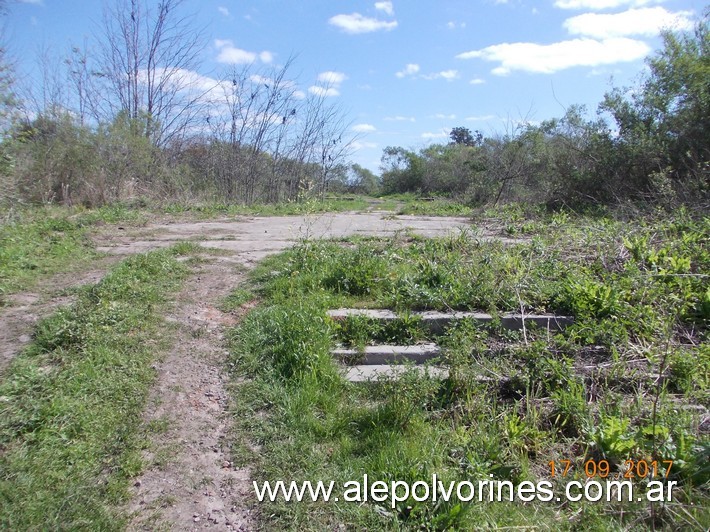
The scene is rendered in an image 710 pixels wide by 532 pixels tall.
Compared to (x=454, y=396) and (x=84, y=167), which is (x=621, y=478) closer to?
(x=454, y=396)

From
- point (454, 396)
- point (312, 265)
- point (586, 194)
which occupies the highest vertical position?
point (586, 194)

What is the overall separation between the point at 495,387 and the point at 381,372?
2.46ft

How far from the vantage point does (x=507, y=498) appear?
2.25 m

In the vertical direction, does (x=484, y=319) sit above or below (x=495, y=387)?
above

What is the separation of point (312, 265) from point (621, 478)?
3.31 meters

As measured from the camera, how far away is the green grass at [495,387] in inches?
87.1

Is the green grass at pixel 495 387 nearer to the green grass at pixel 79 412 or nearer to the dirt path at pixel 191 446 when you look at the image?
the dirt path at pixel 191 446

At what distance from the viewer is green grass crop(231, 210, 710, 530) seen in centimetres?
221

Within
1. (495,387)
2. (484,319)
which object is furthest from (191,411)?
(484,319)

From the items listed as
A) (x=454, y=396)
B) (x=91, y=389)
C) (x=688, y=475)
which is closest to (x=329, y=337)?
(x=454, y=396)

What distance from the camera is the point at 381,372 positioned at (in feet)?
10.3
